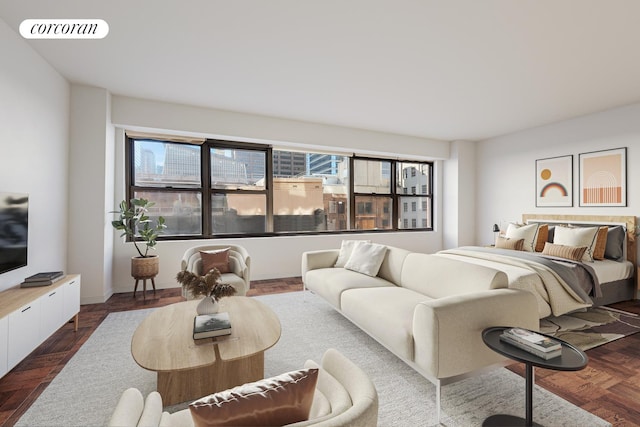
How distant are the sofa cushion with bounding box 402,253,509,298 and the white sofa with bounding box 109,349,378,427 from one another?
59.3 inches

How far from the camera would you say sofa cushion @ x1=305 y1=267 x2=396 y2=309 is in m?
3.05

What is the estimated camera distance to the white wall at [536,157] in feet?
13.8

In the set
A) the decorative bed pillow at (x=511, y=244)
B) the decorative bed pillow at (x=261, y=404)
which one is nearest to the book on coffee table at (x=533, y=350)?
the decorative bed pillow at (x=261, y=404)

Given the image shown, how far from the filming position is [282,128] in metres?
5.01

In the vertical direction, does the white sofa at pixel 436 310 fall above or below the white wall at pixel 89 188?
below

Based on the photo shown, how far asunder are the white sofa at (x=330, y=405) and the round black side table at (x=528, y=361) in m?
0.96

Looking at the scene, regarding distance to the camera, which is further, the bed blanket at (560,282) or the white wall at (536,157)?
the white wall at (536,157)

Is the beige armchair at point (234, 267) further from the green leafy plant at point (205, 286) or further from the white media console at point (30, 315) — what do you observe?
the green leafy plant at point (205, 286)

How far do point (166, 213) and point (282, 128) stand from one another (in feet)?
7.57

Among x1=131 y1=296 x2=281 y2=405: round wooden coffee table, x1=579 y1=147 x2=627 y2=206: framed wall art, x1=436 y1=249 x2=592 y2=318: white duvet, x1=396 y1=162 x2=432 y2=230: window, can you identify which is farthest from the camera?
x1=396 y1=162 x2=432 y2=230: window

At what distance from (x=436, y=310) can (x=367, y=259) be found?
1.72m

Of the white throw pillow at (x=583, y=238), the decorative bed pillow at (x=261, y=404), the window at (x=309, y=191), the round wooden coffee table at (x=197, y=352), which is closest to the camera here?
the decorative bed pillow at (x=261, y=404)

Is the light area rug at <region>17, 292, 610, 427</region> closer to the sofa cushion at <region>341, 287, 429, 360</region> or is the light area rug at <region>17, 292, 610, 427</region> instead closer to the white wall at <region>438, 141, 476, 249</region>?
the sofa cushion at <region>341, 287, 429, 360</region>

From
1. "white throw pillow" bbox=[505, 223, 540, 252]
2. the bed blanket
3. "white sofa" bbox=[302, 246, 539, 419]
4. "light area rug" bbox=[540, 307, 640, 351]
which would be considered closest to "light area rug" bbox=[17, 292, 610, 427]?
"white sofa" bbox=[302, 246, 539, 419]
